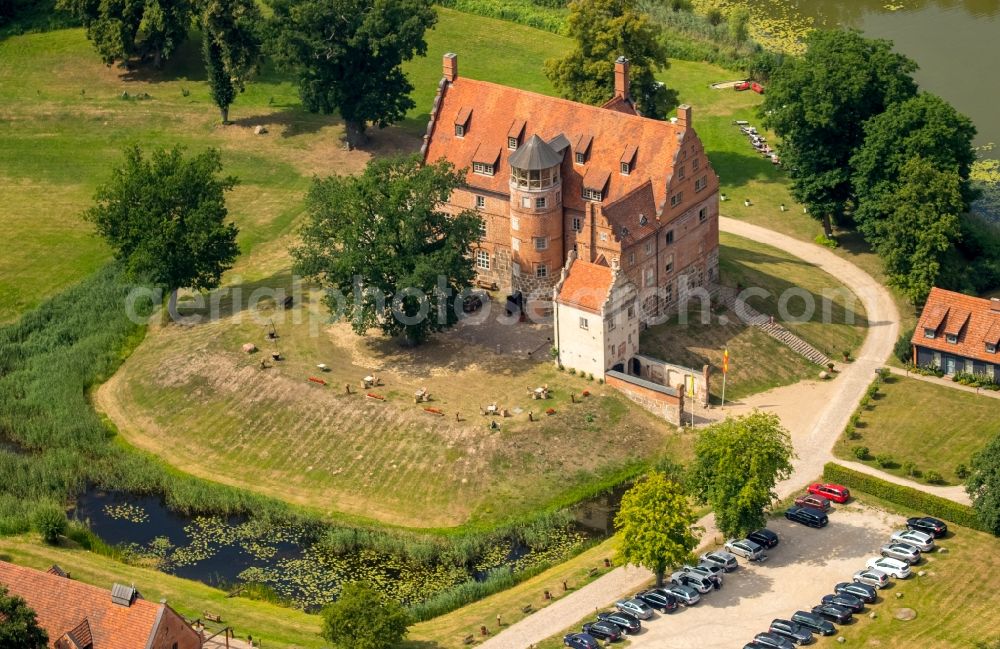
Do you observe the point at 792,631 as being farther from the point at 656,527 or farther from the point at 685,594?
the point at 656,527

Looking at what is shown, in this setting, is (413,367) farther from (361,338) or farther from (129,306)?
(129,306)

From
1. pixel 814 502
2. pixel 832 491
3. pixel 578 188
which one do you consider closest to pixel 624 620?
pixel 814 502

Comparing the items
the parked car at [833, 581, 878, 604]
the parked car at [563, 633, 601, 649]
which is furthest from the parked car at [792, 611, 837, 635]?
the parked car at [563, 633, 601, 649]

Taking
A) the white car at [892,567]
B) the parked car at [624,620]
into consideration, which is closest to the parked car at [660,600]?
the parked car at [624,620]

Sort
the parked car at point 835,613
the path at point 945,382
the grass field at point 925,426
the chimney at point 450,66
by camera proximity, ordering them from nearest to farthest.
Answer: the parked car at point 835,613 → the grass field at point 925,426 → the path at point 945,382 → the chimney at point 450,66

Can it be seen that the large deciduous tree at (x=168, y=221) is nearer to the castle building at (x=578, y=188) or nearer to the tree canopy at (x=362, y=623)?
the castle building at (x=578, y=188)

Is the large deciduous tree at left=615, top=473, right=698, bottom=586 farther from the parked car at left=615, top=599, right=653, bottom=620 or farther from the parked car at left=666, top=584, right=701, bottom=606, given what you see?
the parked car at left=615, top=599, right=653, bottom=620

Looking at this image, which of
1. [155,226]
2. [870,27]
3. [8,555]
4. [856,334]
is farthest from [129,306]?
[870,27]
